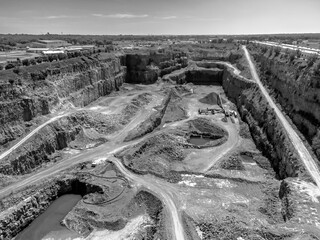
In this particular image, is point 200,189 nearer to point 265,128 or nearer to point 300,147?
point 300,147

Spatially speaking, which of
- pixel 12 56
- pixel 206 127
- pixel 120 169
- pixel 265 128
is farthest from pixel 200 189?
pixel 12 56

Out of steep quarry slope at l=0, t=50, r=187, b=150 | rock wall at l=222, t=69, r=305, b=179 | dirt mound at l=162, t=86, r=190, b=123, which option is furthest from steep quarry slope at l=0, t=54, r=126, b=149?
rock wall at l=222, t=69, r=305, b=179

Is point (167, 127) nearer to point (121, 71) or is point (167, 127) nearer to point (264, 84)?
point (264, 84)

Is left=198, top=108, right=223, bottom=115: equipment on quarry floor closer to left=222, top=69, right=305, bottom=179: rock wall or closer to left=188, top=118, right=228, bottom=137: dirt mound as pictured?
left=222, top=69, right=305, bottom=179: rock wall

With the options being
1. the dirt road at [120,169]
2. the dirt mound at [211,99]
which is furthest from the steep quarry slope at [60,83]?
the dirt mound at [211,99]

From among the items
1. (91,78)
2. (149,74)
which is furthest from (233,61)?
(91,78)
